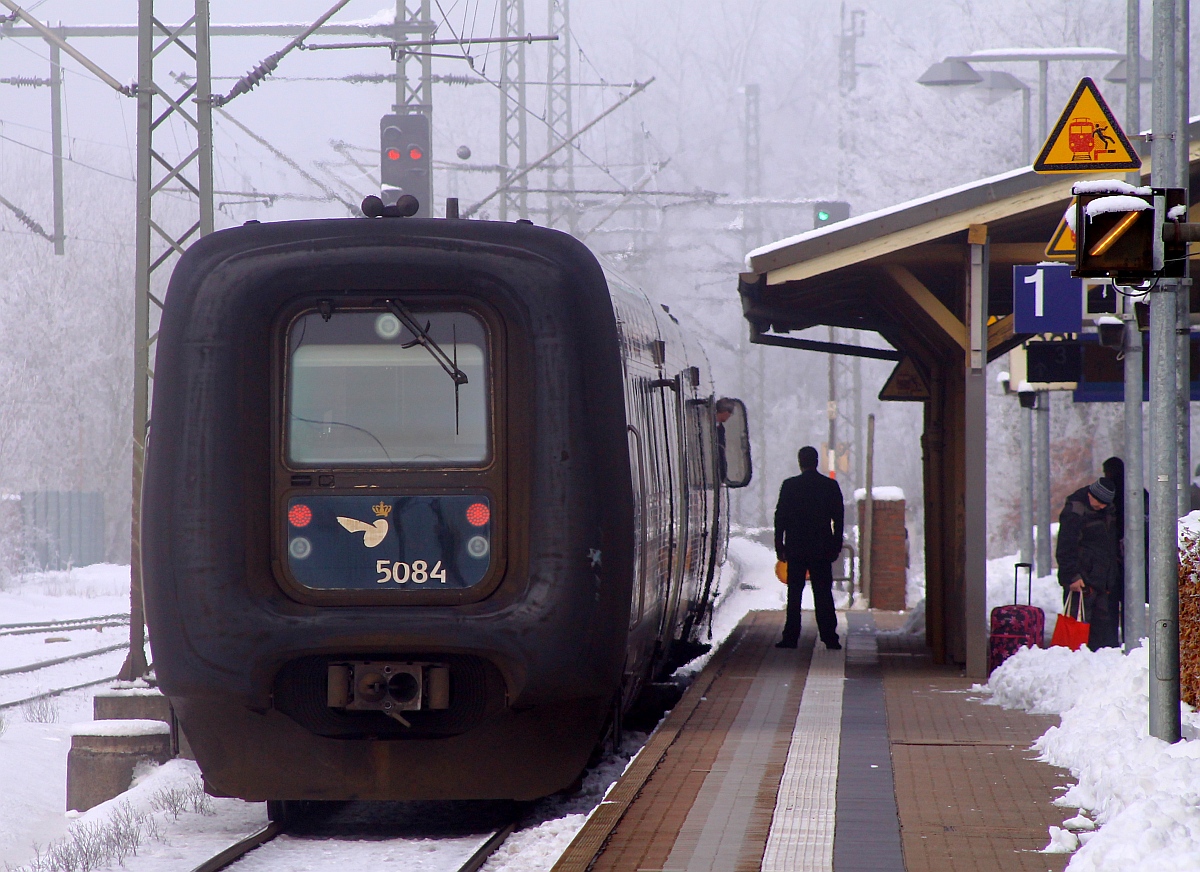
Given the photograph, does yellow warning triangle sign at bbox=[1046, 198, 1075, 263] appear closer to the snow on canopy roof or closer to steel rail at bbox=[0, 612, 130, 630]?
the snow on canopy roof

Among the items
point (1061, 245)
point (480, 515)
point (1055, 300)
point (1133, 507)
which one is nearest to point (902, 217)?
point (1055, 300)

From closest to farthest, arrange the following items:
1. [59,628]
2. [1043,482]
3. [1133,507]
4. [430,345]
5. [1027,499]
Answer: [430,345] → [1133,507] → [1043,482] → [1027,499] → [59,628]

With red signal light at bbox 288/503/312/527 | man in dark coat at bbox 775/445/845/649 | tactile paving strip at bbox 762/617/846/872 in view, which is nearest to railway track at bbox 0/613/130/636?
man in dark coat at bbox 775/445/845/649

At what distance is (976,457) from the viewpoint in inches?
449

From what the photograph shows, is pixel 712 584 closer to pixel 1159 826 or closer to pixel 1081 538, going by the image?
pixel 1081 538

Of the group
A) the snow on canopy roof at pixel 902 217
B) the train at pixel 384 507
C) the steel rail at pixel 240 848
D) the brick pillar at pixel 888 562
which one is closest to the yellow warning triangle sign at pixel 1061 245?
the snow on canopy roof at pixel 902 217

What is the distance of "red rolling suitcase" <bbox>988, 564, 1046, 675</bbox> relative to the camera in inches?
454

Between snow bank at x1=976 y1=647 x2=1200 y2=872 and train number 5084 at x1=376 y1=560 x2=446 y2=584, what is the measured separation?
108 inches

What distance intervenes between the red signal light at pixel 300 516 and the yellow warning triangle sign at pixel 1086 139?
417 centimetres

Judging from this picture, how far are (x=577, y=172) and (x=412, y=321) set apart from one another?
80.7 metres

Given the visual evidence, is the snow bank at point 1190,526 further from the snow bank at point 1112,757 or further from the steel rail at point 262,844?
the steel rail at point 262,844

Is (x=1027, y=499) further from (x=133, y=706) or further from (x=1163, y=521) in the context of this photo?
(x=1163, y=521)

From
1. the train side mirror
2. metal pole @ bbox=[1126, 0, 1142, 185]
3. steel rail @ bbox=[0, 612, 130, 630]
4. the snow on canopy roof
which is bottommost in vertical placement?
steel rail @ bbox=[0, 612, 130, 630]

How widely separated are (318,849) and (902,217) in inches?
235
